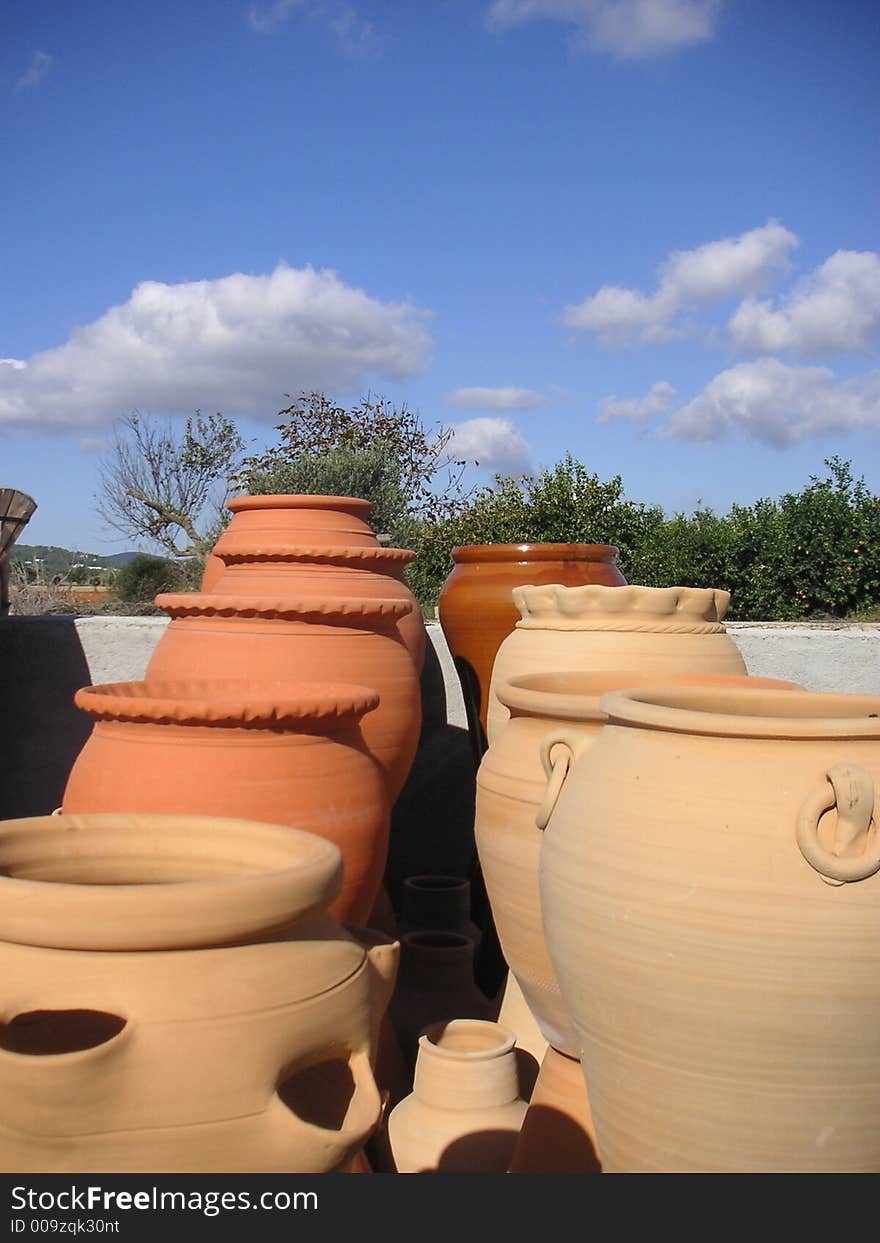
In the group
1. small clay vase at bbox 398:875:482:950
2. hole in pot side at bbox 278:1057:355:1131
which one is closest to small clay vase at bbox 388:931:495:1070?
small clay vase at bbox 398:875:482:950

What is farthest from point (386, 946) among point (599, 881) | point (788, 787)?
point (788, 787)

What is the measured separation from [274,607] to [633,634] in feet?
3.05

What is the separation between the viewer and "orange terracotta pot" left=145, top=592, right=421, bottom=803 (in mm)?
2840

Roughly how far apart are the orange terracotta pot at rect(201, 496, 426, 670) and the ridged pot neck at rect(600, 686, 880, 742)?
4.44 ft

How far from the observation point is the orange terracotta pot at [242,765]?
2123mm

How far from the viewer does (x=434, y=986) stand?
11.1 feet

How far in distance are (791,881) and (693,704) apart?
56 cm

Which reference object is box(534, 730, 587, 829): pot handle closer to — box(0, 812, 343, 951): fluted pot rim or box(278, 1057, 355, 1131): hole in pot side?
box(0, 812, 343, 951): fluted pot rim

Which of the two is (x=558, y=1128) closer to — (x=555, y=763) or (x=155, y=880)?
(x=555, y=763)

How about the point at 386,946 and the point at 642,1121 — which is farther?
the point at 386,946

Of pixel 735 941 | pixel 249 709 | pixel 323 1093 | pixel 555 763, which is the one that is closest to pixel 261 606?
pixel 249 709

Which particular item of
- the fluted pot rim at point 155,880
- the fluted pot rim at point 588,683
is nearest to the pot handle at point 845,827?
the fluted pot rim at point 155,880

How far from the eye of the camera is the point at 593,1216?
1612mm

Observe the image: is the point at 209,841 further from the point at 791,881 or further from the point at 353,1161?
the point at 791,881
